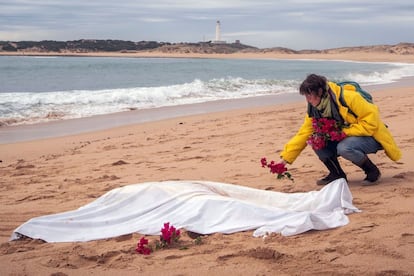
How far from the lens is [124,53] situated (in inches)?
3917

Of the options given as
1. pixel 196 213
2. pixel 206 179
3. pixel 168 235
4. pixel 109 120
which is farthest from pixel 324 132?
pixel 109 120

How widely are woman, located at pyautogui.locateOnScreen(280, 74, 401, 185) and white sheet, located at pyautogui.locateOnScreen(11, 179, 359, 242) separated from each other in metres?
0.71

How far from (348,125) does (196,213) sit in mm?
1914

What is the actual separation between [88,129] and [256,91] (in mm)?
11965

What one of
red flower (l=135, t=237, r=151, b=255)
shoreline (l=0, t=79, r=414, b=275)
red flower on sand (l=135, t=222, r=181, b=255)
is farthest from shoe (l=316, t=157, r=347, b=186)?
red flower (l=135, t=237, r=151, b=255)

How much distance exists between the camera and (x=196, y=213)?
15.4 ft

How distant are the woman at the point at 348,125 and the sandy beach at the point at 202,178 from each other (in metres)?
0.32

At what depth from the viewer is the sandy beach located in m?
3.83

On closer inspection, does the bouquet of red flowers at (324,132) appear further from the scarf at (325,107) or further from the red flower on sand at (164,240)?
the red flower on sand at (164,240)

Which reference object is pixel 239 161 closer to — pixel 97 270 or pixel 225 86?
pixel 97 270

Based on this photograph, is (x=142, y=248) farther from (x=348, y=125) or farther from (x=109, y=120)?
(x=109, y=120)

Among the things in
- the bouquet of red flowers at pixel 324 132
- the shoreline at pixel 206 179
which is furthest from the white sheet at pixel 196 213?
the bouquet of red flowers at pixel 324 132

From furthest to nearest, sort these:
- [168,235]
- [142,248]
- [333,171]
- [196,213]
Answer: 1. [333,171]
2. [196,213]
3. [168,235]
4. [142,248]

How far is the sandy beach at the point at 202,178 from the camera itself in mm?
3832
